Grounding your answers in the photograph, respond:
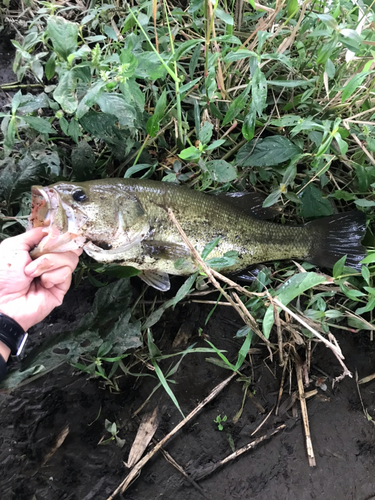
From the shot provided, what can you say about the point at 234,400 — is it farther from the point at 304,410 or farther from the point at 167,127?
Result: the point at 167,127

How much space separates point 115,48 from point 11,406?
258 centimetres

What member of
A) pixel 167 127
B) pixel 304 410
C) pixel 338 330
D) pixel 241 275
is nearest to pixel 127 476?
pixel 304 410

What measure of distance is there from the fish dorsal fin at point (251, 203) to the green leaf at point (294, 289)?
70 cm

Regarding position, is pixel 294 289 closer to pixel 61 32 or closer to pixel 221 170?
pixel 221 170

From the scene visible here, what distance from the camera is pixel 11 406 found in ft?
7.73

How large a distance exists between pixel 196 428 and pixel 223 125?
6.84ft

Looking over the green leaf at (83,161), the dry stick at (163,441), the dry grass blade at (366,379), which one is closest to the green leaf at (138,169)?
the green leaf at (83,161)

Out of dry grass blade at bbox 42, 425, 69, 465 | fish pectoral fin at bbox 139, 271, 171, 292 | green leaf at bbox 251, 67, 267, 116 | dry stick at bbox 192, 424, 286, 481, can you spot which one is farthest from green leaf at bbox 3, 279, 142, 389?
green leaf at bbox 251, 67, 267, 116

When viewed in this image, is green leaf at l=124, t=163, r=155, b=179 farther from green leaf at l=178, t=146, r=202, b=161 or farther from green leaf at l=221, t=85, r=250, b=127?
green leaf at l=221, t=85, r=250, b=127

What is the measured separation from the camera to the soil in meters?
2.33

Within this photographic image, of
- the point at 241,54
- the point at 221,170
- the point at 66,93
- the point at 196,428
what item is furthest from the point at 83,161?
the point at 196,428

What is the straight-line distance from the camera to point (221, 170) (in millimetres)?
2166

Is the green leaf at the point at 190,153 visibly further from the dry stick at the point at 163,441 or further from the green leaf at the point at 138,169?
the dry stick at the point at 163,441

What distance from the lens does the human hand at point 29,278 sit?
1829 millimetres
